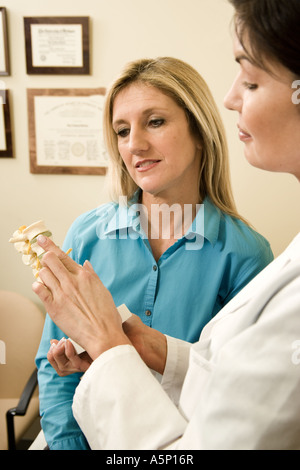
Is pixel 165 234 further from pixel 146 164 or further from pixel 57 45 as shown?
pixel 57 45

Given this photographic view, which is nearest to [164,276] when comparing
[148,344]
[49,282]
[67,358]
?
[148,344]

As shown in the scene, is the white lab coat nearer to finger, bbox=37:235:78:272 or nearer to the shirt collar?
finger, bbox=37:235:78:272

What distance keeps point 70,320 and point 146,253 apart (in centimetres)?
50

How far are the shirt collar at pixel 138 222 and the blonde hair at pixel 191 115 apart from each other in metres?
0.04

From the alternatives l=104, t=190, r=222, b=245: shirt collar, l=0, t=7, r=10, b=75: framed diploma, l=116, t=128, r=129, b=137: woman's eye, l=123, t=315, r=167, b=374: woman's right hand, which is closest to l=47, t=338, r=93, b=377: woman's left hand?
l=123, t=315, r=167, b=374: woman's right hand

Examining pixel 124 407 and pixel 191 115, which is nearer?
pixel 124 407

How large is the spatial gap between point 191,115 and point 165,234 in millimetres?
380

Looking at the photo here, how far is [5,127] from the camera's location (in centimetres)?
199

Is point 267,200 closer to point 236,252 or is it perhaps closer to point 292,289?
point 236,252

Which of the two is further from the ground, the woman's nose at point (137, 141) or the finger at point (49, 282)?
the woman's nose at point (137, 141)

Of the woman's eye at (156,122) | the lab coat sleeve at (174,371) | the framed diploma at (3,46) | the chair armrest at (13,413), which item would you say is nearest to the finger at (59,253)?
the lab coat sleeve at (174,371)

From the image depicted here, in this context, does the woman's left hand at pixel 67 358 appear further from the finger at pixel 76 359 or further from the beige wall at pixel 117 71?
the beige wall at pixel 117 71

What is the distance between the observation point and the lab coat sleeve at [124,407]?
0.56 meters

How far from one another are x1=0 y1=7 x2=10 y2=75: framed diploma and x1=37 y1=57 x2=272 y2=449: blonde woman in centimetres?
99
